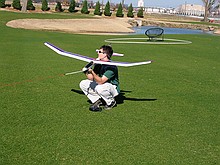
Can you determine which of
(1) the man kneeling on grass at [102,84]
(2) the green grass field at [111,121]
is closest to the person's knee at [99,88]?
(1) the man kneeling on grass at [102,84]

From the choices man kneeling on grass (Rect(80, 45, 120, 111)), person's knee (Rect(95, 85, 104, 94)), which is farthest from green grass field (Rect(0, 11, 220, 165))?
person's knee (Rect(95, 85, 104, 94))

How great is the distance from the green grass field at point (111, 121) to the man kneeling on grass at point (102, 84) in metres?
A: 0.27

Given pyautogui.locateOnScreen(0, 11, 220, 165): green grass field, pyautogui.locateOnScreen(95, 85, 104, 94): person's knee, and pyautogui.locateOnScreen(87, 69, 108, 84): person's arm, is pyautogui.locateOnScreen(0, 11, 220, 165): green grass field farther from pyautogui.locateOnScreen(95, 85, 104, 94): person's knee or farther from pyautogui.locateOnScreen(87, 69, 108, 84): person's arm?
pyautogui.locateOnScreen(87, 69, 108, 84): person's arm

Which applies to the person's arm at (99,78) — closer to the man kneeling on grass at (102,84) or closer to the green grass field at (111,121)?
the man kneeling on grass at (102,84)

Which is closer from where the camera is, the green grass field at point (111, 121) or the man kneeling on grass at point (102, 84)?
the green grass field at point (111, 121)

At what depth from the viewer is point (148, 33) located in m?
24.0

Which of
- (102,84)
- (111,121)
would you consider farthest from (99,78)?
(111,121)

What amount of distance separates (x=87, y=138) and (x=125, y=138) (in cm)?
63

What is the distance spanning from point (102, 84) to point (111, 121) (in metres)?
0.82

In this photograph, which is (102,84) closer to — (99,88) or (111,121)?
(99,88)

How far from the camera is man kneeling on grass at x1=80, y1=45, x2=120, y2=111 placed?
6.43m

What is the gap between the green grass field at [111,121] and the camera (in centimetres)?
479

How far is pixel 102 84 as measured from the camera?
6.52 meters

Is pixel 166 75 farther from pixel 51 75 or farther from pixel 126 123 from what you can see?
pixel 126 123
